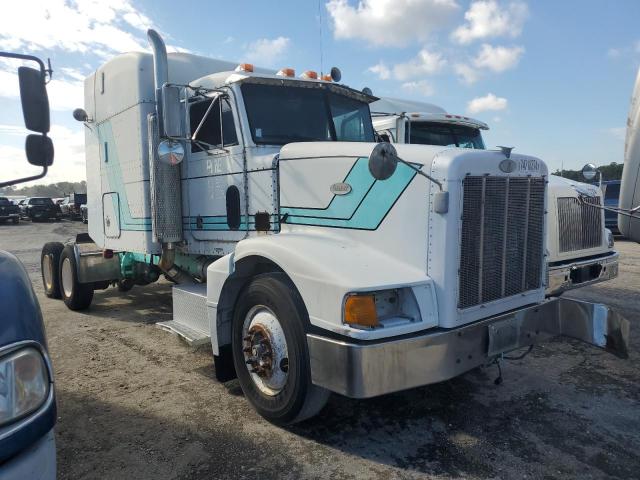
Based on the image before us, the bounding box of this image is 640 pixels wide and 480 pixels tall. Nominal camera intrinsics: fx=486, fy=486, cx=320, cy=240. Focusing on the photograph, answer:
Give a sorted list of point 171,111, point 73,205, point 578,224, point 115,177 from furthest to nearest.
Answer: point 73,205, point 115,177, point 578,224, point 171,111

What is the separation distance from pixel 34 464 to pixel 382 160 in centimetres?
229

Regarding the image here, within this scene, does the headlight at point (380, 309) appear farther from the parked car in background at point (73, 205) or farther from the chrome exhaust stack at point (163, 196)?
the parked car in background at point (73, 205)

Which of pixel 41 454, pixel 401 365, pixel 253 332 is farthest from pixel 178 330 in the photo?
pixel 41 454

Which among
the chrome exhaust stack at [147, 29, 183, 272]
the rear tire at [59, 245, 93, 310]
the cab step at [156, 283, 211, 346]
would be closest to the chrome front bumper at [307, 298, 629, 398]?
the cab step at [156, 283, 211, 346]

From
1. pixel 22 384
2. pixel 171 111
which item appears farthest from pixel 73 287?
pixel 22 384

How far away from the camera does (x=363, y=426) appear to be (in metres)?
3.63

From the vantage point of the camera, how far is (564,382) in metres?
4.44

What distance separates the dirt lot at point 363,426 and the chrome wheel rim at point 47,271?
3370 mm

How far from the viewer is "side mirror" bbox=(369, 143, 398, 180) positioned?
2.99m

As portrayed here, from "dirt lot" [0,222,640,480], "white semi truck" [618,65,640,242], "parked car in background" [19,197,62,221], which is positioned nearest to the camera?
"dirt lot" [0,222,640,480]

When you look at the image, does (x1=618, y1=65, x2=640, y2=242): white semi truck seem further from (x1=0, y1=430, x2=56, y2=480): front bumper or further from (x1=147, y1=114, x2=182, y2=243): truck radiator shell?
(x1=0, y1=430, x2=56, y2=480): front bumper

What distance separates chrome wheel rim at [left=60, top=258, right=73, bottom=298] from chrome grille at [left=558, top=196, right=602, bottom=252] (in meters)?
6.87

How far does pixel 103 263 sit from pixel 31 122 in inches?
205

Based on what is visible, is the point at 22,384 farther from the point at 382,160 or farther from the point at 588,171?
the point at 588,171
